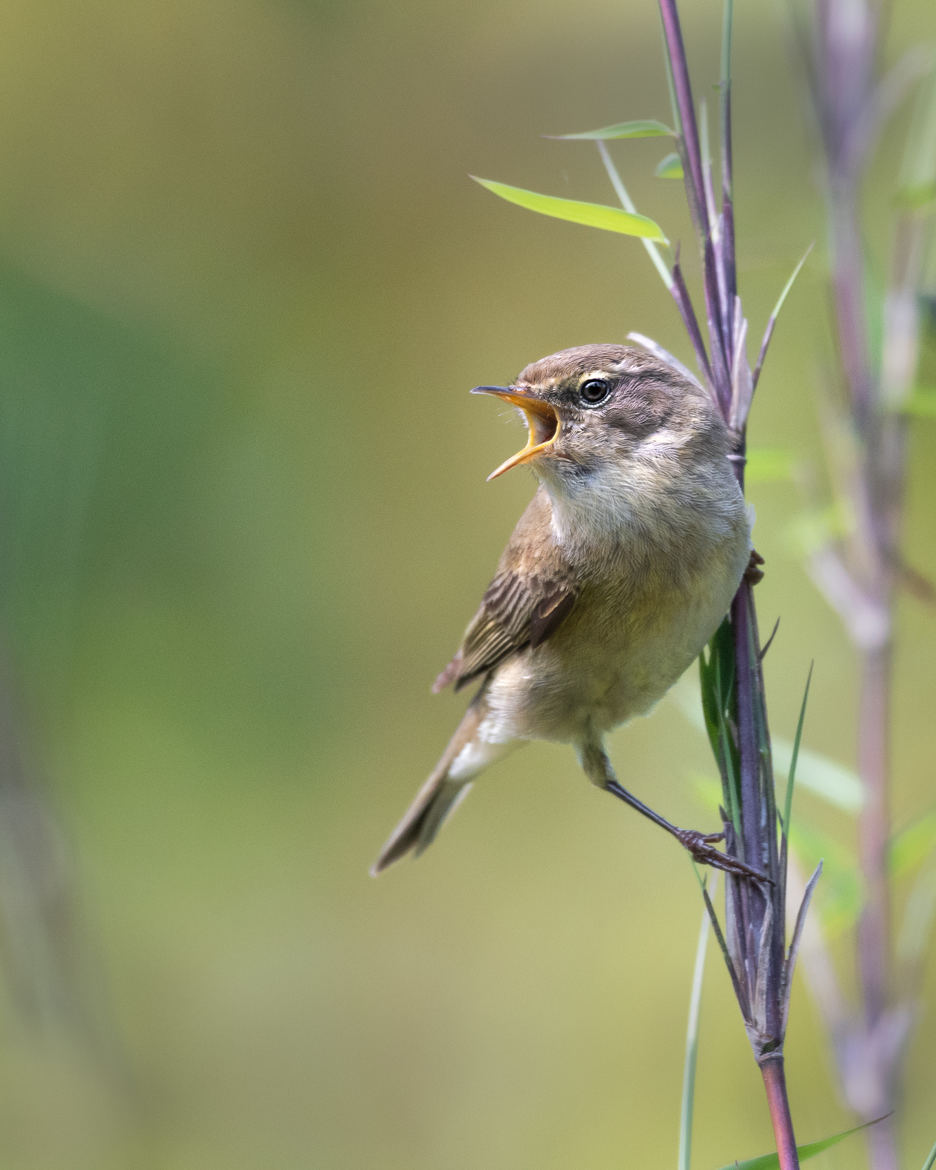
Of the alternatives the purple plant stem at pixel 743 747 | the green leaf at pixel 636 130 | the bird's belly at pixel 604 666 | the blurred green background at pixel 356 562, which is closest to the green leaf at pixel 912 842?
the bird's belly at pixel 604 666

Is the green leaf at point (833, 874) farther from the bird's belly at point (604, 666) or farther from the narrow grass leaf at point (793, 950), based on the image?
the narrow grass leaf at point (793, 950)

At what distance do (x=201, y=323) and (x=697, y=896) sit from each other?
3.14 metres

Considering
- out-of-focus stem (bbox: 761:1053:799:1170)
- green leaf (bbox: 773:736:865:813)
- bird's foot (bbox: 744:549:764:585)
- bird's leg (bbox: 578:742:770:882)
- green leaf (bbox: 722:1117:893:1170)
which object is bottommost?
green leaf (bbox: 722:1117:893:1170)

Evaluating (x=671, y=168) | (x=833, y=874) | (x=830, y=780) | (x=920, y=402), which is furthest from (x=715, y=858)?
(x=671, y=168)

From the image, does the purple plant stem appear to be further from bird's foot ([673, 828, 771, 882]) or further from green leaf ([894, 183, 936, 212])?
green leaf ([894, 183, 936, 212])

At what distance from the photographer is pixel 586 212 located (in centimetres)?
158

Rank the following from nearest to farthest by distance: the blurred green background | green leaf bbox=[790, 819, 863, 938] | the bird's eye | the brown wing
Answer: green leaf bbox=[790, 819, 863, 938], the bird's eye, the brown wing, the blurred green background

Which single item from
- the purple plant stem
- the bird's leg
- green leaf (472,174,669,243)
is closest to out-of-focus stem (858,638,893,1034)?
the bird's leg

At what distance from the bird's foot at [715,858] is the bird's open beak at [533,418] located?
2.54 feet

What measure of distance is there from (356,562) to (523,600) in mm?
2851

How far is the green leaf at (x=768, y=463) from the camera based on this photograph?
7.23 feet

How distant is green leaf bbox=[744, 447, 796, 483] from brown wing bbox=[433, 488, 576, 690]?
0.46 metres

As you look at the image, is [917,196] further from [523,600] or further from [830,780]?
[523,600]

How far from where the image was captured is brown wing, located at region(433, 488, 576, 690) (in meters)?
2.65
